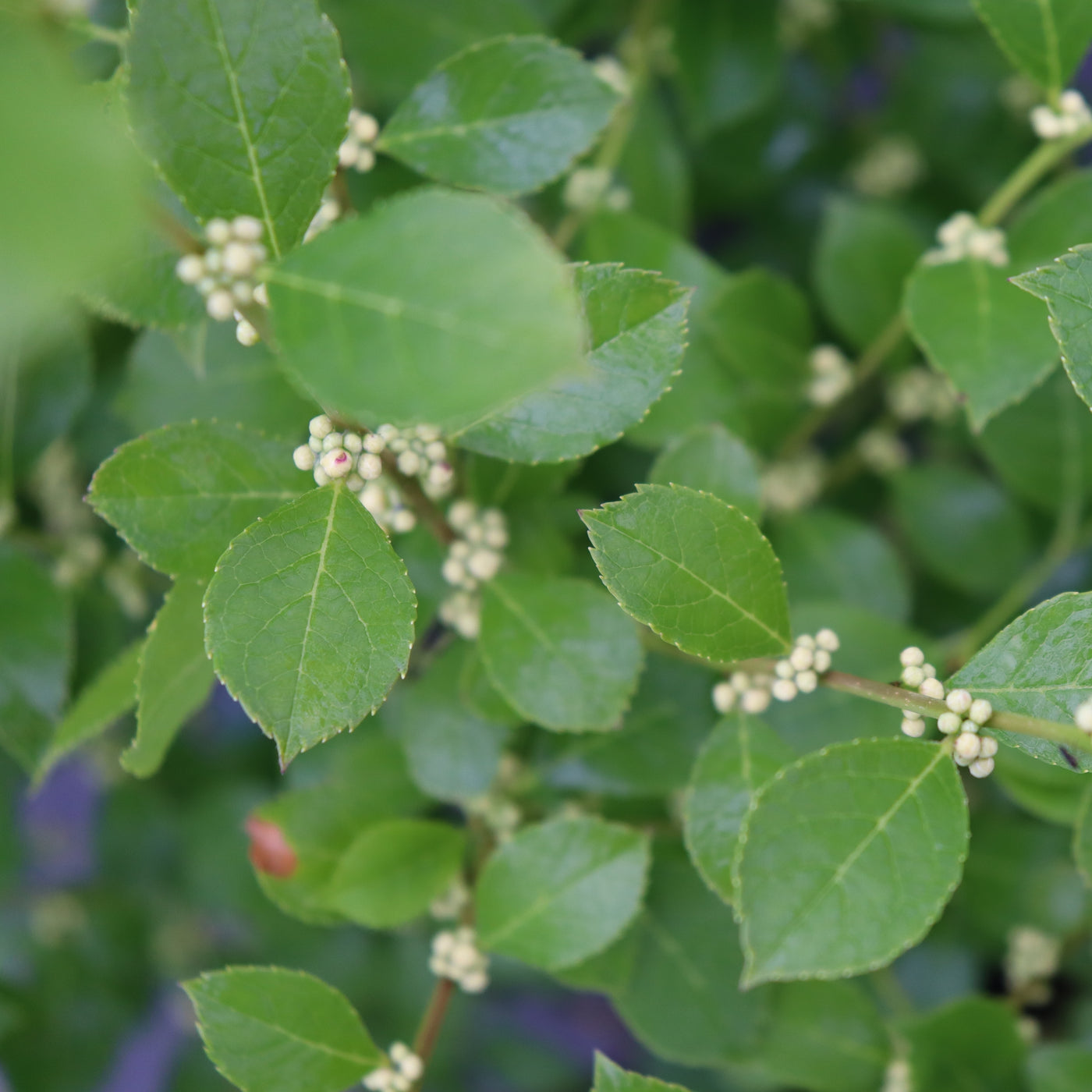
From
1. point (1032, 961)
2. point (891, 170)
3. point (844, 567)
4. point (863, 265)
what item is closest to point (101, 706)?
point (844, 567)

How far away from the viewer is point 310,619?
0.56m

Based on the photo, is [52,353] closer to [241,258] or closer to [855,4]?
[241,258]

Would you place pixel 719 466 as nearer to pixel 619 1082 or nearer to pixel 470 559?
pixel 470 559

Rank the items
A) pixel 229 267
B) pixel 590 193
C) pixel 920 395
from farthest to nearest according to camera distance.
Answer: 1. pixel 920 395
2. pixel 590 193
3. pixel 229 267

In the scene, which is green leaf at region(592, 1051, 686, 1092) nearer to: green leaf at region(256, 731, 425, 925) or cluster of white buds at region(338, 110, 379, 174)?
green leaf at region(256, 731, 425, 925)

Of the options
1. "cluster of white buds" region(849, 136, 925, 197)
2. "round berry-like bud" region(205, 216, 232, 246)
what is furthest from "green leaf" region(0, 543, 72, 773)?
"cluster of white buds" region(849, 136, 925, 197)

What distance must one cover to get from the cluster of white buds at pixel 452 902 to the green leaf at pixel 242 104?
0.56 meters

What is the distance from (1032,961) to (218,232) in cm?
100

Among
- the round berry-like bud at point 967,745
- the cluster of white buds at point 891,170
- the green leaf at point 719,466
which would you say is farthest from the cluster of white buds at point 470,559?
the cluster of white buds at point 891,170

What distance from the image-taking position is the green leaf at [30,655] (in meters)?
0.86

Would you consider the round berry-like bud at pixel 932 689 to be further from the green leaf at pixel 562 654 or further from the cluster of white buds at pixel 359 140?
the cluster of white buds at pixel 359 140

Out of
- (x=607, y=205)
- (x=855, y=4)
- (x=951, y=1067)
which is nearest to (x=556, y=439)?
(x=607, y=205)

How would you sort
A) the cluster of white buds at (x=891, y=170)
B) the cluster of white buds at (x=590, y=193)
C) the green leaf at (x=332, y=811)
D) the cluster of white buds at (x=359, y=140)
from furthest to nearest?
the cluster of white buds at (x=891, y=170) < the cluster of white buds at (x=590, y=193) < the green leaf at (x=332, y=811) < the cluster of white buds at (x=359, y=140)

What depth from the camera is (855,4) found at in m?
1.34
